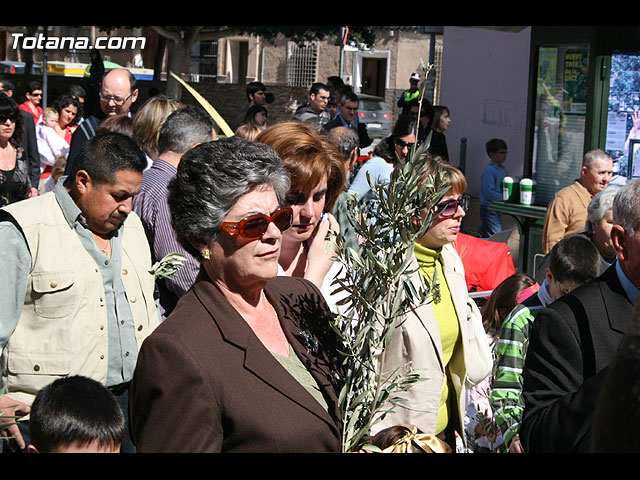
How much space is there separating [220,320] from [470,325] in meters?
1.76

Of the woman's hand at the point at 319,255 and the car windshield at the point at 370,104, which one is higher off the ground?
the car windshield at the point at 370,104

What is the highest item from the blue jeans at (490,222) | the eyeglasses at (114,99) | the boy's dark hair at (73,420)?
the eyeglasses at (114,99)

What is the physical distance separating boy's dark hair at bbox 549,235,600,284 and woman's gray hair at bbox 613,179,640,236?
1.30 meters

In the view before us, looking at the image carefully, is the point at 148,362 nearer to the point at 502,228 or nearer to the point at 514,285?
the point at 514,285

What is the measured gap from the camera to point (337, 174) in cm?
338

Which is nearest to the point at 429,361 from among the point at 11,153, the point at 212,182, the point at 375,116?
the point at 212,182

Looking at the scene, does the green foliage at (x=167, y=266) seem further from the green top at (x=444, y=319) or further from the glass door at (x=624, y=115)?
the glass door at (x=624, y=115)

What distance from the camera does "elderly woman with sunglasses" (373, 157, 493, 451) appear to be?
3.33 meters

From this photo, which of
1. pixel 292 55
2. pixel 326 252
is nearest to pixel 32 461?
pixel 326 252

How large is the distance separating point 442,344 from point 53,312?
5.15 ft

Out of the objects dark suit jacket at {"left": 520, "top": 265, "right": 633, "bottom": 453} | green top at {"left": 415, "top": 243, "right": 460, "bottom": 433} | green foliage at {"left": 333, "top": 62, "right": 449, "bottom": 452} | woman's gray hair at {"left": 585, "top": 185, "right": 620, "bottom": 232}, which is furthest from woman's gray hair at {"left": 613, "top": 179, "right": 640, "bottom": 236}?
woman's gray hair at {"left": 585, "top": 185, "right": 620, "bottom": 232}

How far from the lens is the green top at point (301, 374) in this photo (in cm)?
224

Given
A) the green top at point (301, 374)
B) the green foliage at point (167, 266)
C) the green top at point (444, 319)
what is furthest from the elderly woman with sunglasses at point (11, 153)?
the green top at point (301, 374)

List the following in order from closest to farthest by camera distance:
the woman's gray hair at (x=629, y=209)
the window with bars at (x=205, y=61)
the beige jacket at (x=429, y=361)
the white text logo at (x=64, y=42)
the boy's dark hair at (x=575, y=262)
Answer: the woman's gray hair at (x=629, y=209), the beige jacket at (x=429, y=361), the boy's dark hair at (x=575, y=262), the white text logo at (x=64, y=42), the window with bars at (x=205, y=61)
